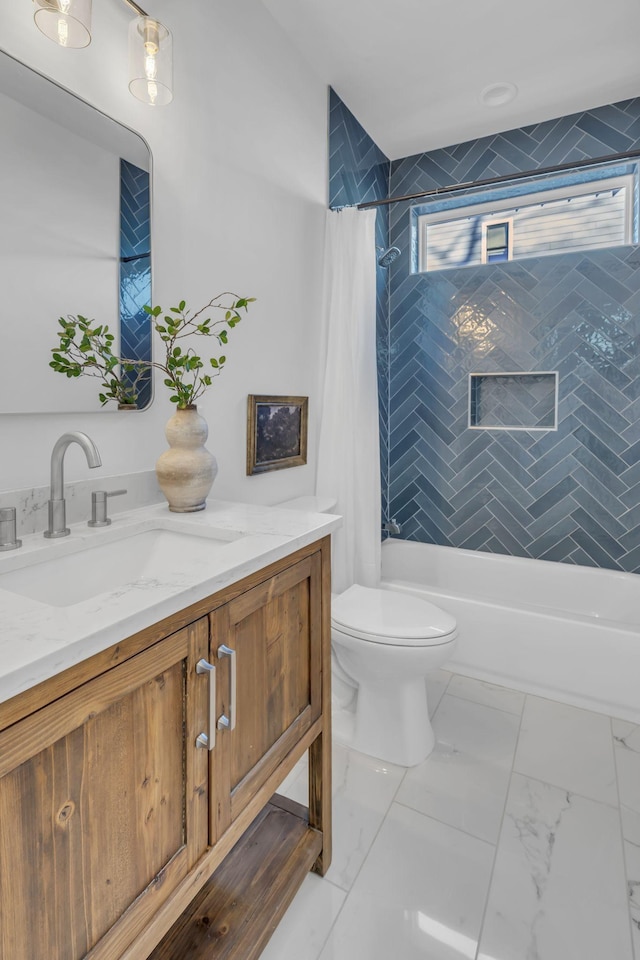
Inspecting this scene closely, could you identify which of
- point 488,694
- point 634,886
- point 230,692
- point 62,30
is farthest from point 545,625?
point 62,30

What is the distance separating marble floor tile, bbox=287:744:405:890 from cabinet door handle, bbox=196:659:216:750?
0.77 m

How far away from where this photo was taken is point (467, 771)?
5.60 feet

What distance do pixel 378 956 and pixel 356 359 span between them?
6.64 feet

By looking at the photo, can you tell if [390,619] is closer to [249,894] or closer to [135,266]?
[249,894]

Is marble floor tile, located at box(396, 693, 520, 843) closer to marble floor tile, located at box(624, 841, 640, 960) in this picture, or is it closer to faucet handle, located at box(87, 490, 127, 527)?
marble floor tile, located at box(624, 841, 640, 960)

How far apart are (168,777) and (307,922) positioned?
741mm

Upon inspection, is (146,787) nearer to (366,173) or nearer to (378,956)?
(378,956)

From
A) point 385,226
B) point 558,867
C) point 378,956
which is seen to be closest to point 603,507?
point 558,867

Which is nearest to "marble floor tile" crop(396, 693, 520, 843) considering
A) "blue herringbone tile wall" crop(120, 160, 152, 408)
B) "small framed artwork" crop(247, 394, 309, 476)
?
"small framed artwork" crop(247, 394, 309, 476)

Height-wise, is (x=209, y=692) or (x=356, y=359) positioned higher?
(x=356, y=359)

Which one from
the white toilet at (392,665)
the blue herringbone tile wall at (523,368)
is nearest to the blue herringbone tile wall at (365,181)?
the blue herringbone tile wall at (523,368)

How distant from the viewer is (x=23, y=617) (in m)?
0.67

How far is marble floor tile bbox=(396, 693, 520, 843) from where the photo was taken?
60.0 inches

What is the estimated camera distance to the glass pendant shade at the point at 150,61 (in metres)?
1.23
